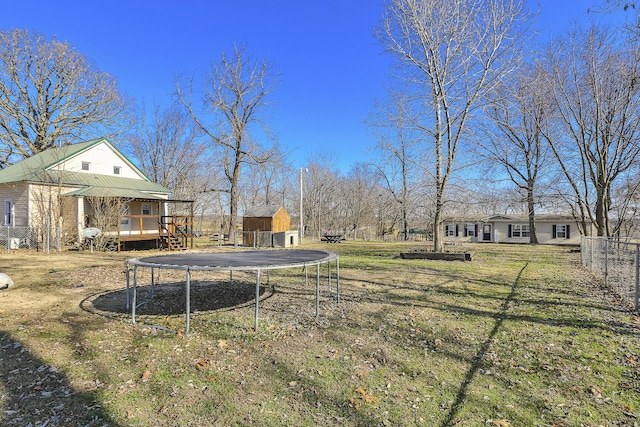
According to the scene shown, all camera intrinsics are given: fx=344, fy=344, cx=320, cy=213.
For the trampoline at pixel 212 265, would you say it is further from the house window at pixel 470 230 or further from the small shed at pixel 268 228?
the house window at pixel 470 230

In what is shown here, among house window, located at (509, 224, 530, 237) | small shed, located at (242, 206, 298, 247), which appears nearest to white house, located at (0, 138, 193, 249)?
small shed, located at (242, 206, 298, 247)

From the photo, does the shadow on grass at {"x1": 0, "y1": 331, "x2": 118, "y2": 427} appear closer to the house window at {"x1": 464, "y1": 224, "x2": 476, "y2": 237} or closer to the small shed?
the small shed

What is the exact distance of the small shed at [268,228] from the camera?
24.1 metres

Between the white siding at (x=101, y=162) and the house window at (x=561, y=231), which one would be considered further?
the house window at (x=561, y=231)

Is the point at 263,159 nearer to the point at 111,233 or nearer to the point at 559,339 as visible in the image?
the point at 111,233

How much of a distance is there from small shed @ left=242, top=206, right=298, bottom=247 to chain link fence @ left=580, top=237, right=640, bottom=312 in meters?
17.5

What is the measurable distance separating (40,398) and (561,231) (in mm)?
41187

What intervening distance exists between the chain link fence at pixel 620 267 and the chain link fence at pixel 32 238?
19.2 meters

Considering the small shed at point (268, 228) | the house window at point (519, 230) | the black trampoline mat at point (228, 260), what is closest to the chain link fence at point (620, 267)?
the black trampoline mat at point (228, 260)

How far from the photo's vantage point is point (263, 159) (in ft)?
88.3

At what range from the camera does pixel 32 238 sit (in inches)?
660

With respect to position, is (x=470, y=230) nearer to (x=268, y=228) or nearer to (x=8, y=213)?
(x=268, y=228)

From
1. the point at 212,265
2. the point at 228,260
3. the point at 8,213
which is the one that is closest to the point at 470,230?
the point at 228,260

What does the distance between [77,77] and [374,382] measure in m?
32.1
